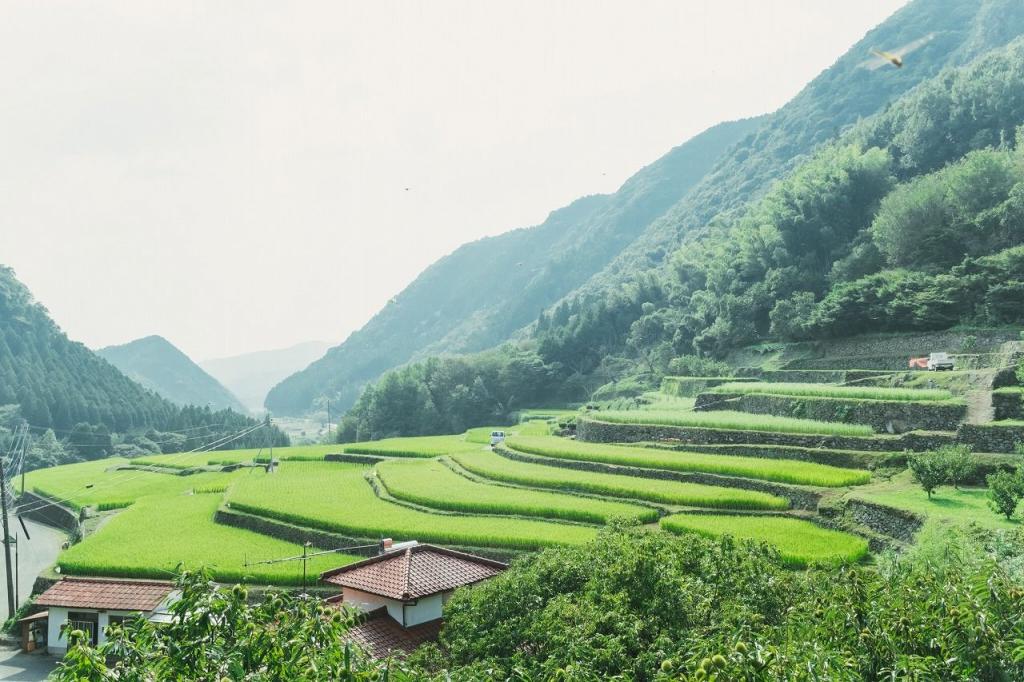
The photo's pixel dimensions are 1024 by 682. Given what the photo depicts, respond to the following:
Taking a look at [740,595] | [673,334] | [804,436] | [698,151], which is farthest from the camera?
[698,151]

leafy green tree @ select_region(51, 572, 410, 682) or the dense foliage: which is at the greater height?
leafy green tree @ select_region(51, 572, 410, 682)

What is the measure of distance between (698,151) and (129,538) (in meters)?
179

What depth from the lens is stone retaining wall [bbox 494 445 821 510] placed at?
22.4m

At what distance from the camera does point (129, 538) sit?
2936 centimetres

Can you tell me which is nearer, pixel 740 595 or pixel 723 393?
pixel 740 595

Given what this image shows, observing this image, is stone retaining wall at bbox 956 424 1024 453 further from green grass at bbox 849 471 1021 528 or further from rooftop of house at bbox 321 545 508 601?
rooftop of house at bbox 321 545 508 601

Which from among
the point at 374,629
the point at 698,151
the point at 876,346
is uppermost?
the point at 698,151

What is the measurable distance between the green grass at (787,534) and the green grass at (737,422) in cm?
670

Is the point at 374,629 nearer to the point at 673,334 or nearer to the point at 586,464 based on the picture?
the point at 586,464

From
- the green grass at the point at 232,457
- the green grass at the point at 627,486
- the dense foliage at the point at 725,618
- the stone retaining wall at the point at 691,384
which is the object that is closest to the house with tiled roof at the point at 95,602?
the green grass at the point at 627,486

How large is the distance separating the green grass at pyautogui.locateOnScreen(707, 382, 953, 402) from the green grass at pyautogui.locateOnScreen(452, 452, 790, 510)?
7.61 metres

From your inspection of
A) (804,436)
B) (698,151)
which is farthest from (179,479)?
(698,151)

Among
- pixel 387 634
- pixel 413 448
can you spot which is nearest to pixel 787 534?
pixel 387 634

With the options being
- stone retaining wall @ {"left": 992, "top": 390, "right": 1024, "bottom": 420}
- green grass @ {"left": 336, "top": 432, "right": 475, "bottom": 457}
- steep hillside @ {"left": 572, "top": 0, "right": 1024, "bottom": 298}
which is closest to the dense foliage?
stone retaining wall @ {"left": 992, "top": 390, "right": 1024, "bottom": 420}
